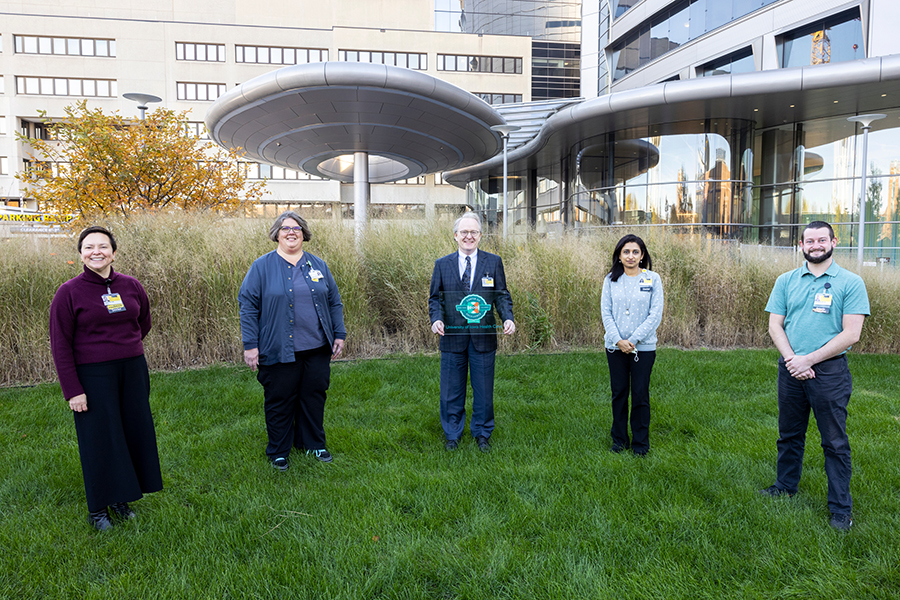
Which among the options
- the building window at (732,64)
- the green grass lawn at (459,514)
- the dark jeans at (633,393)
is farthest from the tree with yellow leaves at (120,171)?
the building window at (732,64)

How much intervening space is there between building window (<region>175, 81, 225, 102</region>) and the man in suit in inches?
1907

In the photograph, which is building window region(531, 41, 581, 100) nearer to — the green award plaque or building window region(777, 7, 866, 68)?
building window region(777, 7, 866, 68)

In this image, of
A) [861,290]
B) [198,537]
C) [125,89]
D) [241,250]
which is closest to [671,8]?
[241,250]

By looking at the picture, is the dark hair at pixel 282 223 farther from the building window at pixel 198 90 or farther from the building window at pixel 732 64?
the building window at pixel 198 90

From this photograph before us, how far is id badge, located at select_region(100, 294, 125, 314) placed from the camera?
2.96 metres

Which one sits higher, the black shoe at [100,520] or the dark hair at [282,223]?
the dark hair at [282,223]

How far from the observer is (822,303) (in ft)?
9.45

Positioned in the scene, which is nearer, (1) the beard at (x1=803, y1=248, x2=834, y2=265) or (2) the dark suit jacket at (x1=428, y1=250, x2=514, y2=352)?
(1) the beard at (x1=803, y1=248, x2=834, y2=265)

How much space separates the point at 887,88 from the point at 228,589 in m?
19.6

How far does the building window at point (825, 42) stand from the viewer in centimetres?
1819

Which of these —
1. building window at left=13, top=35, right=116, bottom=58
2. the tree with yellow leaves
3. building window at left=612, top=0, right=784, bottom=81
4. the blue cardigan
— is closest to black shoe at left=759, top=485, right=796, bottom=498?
the blue cardigan

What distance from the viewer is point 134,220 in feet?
25.8

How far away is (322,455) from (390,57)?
49079 mm

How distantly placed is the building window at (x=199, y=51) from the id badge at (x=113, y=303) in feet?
165
